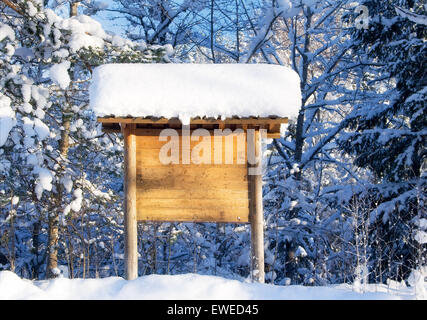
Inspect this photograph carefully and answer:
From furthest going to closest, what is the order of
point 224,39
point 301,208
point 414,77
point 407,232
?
point 224,39
point 301,208
point 414,77
point 407,232

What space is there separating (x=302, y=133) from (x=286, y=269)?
12.5 ft

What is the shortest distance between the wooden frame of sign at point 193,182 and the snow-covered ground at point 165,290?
133 centimetres

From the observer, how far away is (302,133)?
12.4 m

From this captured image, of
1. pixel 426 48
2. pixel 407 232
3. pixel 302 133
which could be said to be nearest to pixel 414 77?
pixel 426 48

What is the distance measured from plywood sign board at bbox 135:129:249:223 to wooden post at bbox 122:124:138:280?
7 centimetres

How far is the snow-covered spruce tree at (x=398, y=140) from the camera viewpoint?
8.00 m

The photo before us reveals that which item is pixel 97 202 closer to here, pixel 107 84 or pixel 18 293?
pixel 107 84

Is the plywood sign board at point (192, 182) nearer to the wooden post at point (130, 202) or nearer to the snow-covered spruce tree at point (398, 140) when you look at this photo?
the wooden post at point (130, 202)

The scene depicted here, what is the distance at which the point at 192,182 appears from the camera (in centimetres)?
557

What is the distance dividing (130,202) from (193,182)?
0.84 metres

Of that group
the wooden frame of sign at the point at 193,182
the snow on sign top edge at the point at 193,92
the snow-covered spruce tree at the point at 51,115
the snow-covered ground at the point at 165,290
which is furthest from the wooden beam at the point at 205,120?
the snow-covered spruce tree at the point at 51,115

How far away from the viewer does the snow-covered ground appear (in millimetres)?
3846

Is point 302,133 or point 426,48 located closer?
point 426,48
